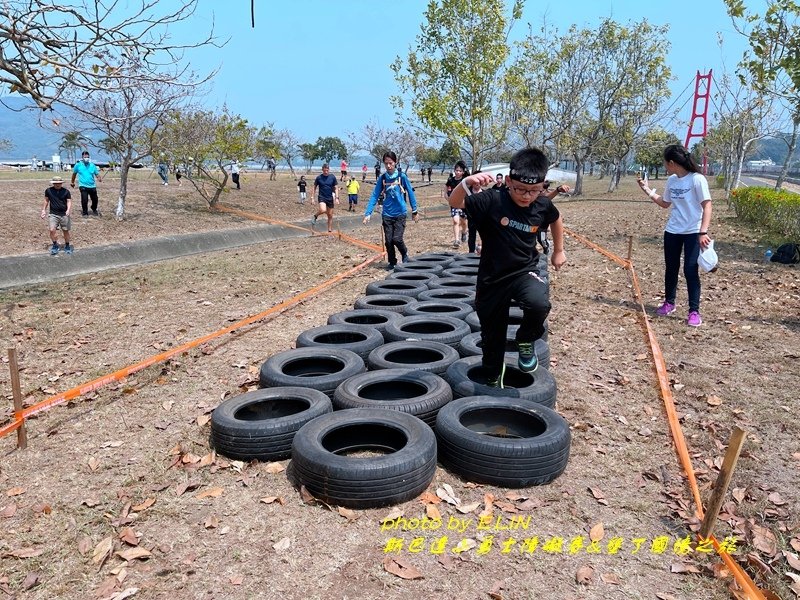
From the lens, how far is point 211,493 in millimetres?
Answer: 3525

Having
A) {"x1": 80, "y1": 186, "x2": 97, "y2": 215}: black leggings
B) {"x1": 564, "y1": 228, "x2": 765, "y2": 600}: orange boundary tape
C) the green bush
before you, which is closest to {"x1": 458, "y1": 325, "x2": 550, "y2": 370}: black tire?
{"x1": 564, "y1": 228, "x2": 765, "y2": 600}: orange boundary tape

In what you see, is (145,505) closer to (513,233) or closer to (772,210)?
(513,233)

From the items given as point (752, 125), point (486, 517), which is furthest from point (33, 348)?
point (752, 125)

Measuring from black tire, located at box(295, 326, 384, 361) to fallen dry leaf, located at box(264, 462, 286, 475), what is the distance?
1820 mm

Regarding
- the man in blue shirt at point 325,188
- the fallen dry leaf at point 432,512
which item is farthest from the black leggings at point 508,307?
the man in blue shirt at point 325,188

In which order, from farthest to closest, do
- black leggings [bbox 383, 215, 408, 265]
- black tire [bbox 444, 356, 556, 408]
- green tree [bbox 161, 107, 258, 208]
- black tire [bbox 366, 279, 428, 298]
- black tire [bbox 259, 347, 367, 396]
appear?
green tree [bbox 161, 107, 258, 208]
black leggings [bbox 383, 215, 408, 265]
black tire [bbox 366, 279, 428, 298]
black tire [bbox 259, 347, 367, 396]
black tire [bbox 444, 356, 556, 408]

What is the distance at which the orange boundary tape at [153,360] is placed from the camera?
4343 mm

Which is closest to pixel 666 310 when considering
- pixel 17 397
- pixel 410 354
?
pixel 410 354

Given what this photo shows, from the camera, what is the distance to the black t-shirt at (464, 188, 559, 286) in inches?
155

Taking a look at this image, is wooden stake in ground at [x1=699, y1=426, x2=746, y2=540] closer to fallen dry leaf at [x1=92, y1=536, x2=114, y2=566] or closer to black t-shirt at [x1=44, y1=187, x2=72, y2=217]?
fallen dry leaf at [x1=92, y1=536, x2=114, y2=566]

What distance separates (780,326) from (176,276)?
10.4 metres

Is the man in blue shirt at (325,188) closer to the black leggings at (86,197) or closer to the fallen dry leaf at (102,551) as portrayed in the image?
the black leggings at (86,197)

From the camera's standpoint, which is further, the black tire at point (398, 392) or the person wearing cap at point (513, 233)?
the black tire at point (398, 392)

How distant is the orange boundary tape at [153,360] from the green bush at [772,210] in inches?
463
